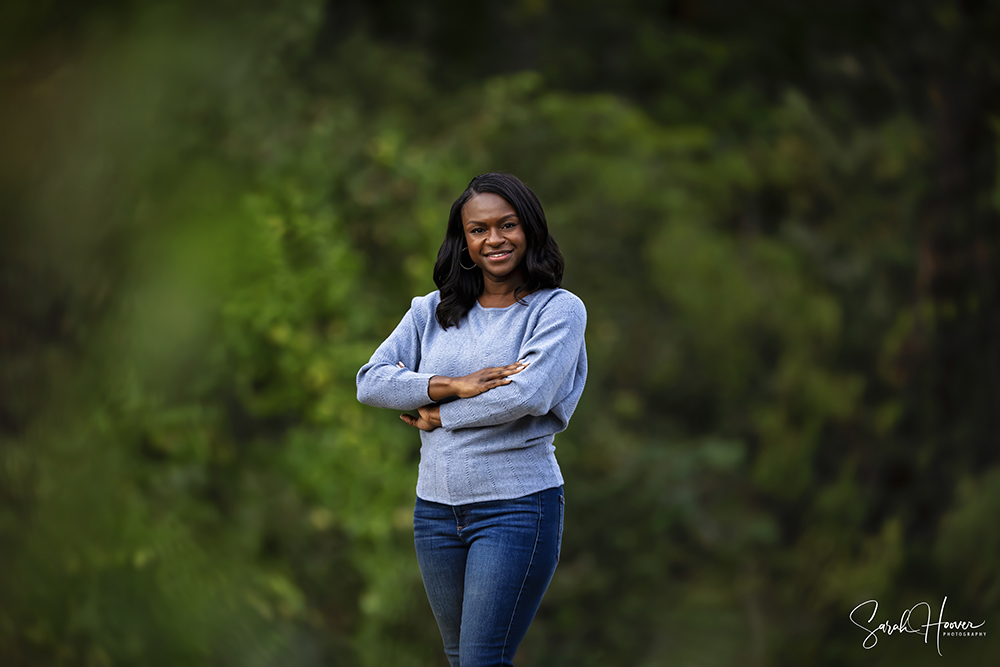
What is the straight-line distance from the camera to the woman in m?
1.73

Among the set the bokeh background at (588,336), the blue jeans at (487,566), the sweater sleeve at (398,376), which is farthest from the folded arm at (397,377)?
the bokeh background at (588,336)

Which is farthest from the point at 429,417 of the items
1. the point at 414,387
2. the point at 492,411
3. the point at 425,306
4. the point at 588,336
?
the point at 588,336

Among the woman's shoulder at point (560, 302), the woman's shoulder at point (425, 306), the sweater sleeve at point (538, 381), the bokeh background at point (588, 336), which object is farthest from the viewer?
the bokeh background at point (588, 336)

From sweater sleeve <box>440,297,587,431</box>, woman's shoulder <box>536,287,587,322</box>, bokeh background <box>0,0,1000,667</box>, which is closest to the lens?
sweater sleeve <box>440,297,587,431</box>

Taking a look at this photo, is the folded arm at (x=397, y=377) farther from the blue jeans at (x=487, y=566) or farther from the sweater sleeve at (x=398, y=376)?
the blue jeans at (x=487, y=566)

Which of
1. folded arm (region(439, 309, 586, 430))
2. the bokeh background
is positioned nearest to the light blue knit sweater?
folded arm (region(439, 309, 586, 430))

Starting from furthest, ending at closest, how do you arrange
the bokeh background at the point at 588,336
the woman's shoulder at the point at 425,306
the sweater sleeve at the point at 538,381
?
the bokeh background at the point at 588,336 < the woman's shoulder at the point at 425,306 < the sweater sleeve at the point at 538,381

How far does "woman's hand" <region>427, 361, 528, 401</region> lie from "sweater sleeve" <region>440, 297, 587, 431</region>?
14 mm

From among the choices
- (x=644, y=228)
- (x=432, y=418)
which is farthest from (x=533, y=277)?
(x=644, y=228)

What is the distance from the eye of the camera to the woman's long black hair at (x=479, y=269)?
185 cm

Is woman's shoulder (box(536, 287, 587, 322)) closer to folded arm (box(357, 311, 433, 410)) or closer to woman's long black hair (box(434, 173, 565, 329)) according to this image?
woman's long black hair (box(434, 173, 565, 329))

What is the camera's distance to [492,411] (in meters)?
1.73

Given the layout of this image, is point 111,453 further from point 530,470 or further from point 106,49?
point 530,470

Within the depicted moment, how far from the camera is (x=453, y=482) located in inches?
70.0
